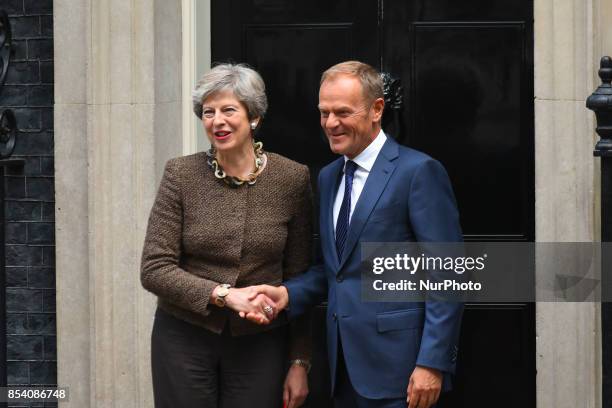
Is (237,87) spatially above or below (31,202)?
above

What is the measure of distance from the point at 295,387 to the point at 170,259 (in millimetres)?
666

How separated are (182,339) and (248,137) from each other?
0.75 m

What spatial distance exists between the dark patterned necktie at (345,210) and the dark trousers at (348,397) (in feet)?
1.20

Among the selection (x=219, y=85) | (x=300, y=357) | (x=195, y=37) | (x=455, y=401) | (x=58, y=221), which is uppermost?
(x=195, y=37)

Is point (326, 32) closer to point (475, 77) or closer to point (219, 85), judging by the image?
point (475, 77)

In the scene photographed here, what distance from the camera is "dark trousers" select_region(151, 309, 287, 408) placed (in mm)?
4242

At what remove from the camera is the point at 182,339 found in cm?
426

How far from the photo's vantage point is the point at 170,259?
4.23 meters

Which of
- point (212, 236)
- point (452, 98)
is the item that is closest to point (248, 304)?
point (212, 236)

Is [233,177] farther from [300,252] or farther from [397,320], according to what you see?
[397,320]

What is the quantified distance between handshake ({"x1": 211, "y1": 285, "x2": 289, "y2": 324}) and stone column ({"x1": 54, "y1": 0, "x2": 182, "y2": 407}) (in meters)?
1.78

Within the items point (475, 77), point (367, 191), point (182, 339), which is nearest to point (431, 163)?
point (367, 191)

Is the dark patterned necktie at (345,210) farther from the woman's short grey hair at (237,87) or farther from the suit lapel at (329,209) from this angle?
the woman's short grey hair at (237,87)

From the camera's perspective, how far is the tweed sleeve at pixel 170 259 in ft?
13.6
